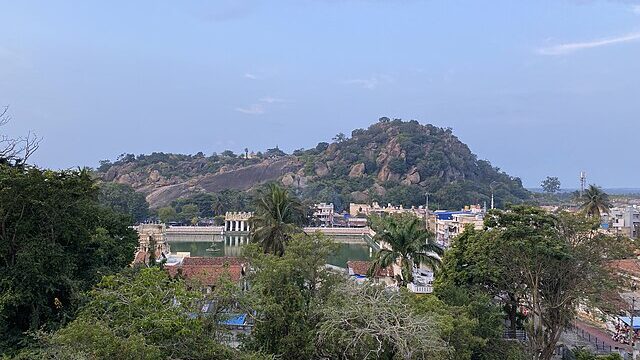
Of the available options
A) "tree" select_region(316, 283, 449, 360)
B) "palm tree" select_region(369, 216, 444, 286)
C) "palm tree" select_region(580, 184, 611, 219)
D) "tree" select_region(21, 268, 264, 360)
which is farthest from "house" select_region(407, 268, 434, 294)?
"palm tree" select_region(580, 184, 611, 219)

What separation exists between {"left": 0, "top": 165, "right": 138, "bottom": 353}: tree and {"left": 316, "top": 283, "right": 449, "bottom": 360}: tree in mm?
5035

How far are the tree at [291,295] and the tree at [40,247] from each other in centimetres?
363

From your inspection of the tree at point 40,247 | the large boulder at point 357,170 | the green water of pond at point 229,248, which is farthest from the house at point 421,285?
the large boulder at point 357,170

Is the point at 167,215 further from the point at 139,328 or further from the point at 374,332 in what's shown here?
the point at 139,328

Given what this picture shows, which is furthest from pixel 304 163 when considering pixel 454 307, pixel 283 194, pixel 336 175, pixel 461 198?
pixel 454 307

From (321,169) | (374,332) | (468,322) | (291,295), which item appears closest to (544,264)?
(468,322)

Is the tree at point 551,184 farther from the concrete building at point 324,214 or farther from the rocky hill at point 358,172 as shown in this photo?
the concrete building at point 324,214

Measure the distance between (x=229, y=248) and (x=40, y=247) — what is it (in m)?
51.5

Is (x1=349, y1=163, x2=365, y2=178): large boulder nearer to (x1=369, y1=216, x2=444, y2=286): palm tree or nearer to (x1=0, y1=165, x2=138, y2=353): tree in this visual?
(x1=369, y1=216, x2=444, y2=286): palm tree

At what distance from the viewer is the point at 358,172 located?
403 feet

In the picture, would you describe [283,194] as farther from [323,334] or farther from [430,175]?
[430,175]

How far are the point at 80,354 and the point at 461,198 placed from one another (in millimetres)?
98706

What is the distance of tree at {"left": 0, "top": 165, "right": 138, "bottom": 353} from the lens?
35.8ft

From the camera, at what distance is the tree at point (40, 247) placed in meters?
10.9
